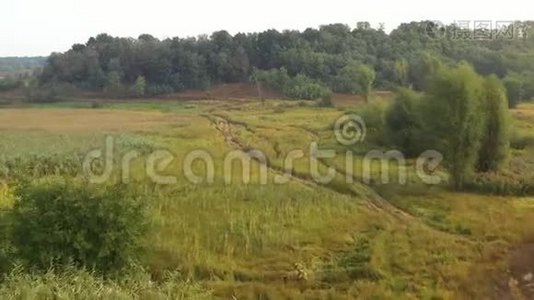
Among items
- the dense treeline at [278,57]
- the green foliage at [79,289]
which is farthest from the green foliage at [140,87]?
the green foliage at [79,289]

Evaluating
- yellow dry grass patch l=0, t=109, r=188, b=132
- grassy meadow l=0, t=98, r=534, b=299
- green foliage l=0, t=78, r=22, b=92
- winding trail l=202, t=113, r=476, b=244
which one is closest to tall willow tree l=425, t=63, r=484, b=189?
grassy meadow l=0, t=98, r=534, b=299

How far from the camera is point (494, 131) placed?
36562 millimetres

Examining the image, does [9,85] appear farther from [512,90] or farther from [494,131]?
[494,131]

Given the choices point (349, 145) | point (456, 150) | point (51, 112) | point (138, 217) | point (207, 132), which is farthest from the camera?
point (51, 112)

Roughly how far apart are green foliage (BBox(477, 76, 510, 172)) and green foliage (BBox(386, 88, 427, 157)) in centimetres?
638

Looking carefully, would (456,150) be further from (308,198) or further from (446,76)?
(308,198)

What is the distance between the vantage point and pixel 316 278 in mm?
19406

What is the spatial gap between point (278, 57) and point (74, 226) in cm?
9563

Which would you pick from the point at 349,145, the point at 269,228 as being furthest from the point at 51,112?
the point at 269,228

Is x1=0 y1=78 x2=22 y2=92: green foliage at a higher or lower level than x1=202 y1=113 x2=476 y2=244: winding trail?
higher

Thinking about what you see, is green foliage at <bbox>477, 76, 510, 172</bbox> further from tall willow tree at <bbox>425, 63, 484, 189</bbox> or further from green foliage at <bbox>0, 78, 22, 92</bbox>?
green foliage at <bbox>0, 78, 22, 92</bbox>

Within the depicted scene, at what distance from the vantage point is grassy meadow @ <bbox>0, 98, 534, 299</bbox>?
722 inches

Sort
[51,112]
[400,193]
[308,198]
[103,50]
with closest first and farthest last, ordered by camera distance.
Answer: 1. [308,198]
2. [400,193]
3. [51,112]
4. [103,50]

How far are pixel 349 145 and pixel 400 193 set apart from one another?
60.8 feet
